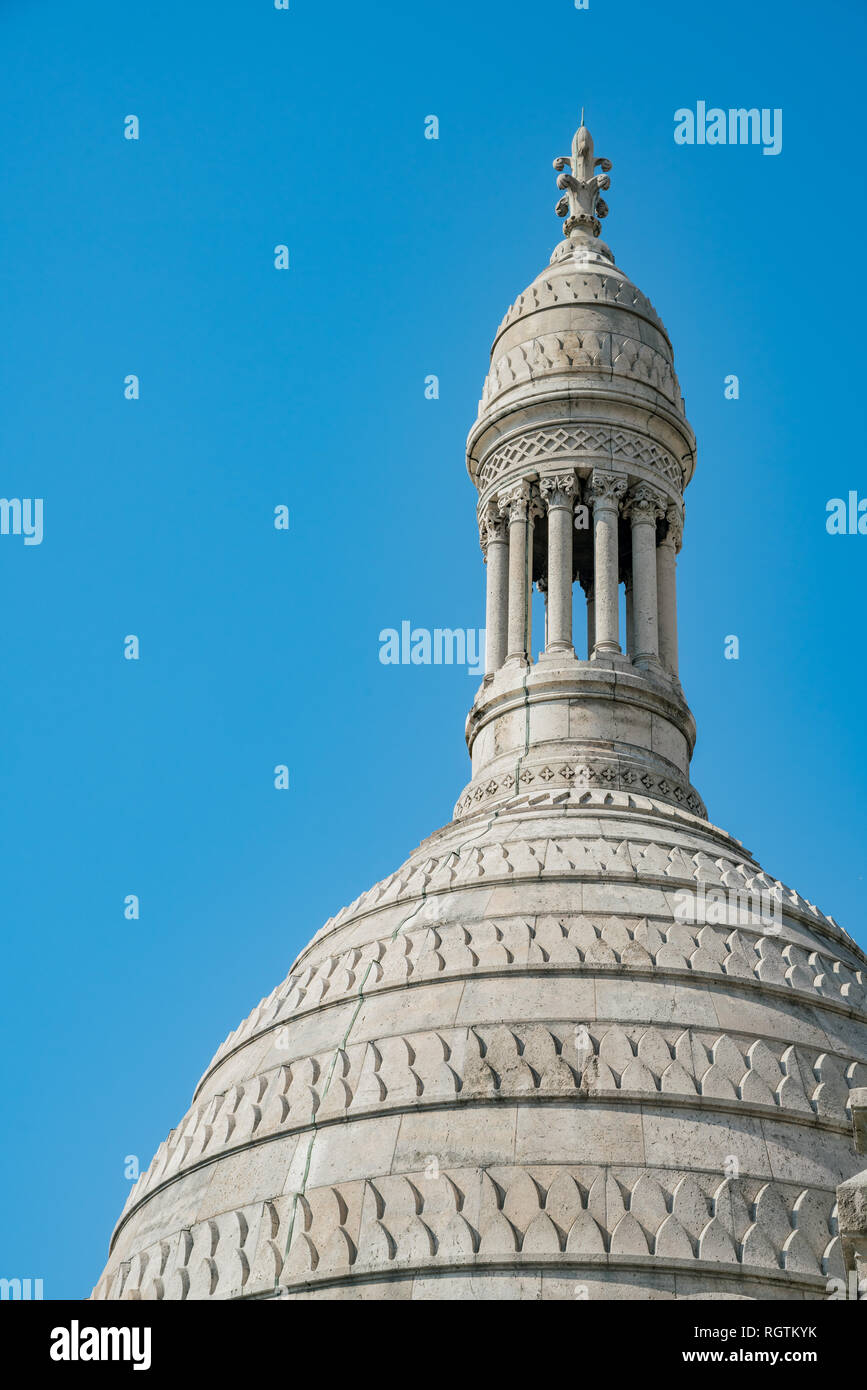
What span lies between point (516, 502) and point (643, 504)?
1884 mm

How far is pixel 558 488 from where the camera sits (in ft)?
99.9

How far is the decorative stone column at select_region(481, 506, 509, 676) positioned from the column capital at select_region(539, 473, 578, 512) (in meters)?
0.84

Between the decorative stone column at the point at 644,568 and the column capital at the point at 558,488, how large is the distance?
98cm

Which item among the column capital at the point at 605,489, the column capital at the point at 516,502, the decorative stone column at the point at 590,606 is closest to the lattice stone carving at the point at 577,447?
the column capital at the point at 605,489

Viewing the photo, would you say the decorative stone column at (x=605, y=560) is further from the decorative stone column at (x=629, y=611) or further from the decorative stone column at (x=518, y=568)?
the decorative stone column at (x=518, y=568)

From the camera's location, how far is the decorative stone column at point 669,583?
3023 centimetres

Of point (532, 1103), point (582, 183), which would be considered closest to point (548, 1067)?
point (532, 1103)

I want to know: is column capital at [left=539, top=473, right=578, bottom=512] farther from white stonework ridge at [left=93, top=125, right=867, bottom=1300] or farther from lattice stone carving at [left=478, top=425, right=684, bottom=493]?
white stonework ridge at [left=93, top=125, right=867, bottom=1300]

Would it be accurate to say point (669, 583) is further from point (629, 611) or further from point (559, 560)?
point (559, 560)

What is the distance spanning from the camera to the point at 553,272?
33125 millimetres

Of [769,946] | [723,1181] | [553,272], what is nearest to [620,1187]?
[723,1181]

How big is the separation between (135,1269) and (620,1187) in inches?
212
